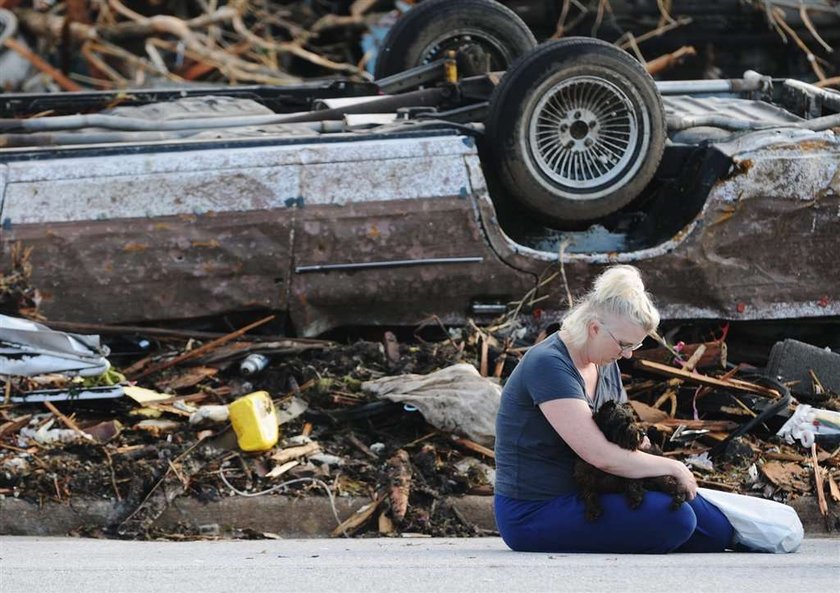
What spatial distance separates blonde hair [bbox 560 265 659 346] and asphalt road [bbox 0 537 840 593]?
73 centimetres

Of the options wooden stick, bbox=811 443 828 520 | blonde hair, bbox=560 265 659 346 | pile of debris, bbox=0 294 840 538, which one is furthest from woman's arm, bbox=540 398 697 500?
wooden stick, bbox=811 443 828 520

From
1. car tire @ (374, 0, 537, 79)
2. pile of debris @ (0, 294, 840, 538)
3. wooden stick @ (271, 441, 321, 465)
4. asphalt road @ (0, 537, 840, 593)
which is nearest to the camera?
asphalt road @ (0, 537, 840, 593)

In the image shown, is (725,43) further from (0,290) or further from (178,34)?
(0,290)

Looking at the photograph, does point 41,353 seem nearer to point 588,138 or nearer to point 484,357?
point 484,357

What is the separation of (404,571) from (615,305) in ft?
3.45

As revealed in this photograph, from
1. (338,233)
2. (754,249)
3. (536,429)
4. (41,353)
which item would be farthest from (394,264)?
(536,429)

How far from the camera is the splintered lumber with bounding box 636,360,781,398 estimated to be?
636cm

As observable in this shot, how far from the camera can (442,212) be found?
6715 millimetres

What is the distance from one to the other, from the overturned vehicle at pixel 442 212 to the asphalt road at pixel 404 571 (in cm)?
203

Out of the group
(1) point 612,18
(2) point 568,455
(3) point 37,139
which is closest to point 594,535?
(2) point 568,455

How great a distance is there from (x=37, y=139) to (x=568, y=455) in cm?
403

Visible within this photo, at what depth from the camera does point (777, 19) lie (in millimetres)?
13484

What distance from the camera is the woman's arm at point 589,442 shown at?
425 cm

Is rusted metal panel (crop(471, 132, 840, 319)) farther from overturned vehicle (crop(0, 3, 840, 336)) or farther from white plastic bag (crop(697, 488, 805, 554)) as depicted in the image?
white plastic bag (crop(697, 488, 805, 554))
